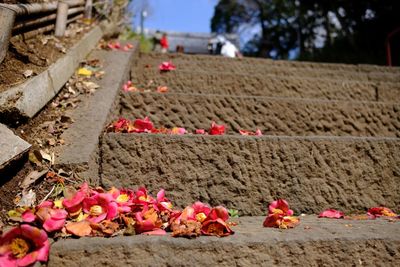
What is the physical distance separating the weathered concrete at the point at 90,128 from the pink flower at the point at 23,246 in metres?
0.44

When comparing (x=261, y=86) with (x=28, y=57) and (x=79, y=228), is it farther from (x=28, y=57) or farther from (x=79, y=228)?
(x=79, y=228)

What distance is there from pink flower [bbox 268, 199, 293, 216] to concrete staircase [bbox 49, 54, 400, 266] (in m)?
0.09

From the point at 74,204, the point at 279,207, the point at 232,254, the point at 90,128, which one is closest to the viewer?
the point at 232,254

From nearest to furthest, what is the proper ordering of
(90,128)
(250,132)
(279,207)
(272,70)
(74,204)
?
(74,204)
(279,207)
(90,128)
(250,132)
(272,70)

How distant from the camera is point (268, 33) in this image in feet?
84.4

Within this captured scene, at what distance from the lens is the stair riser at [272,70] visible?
11.7ft

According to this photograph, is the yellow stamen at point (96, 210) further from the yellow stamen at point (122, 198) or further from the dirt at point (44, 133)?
the dirt at point (44, 133)

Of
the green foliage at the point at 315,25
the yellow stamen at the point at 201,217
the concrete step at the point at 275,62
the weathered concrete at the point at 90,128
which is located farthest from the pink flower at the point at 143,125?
the green foliage at the point at 315,25

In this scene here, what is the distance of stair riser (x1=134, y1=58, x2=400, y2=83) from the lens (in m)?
3.57

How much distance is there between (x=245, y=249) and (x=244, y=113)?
3.64 ft

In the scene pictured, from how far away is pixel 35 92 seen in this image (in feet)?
5.74

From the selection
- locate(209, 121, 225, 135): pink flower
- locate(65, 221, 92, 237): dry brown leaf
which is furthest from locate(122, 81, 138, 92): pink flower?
locate(65, 221, 92, 237): dry brown leaf

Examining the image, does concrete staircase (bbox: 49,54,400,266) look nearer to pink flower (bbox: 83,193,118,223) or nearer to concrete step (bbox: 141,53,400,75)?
pink flower (bbox: 83,193,118,223)

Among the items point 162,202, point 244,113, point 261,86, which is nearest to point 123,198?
point 162,202
